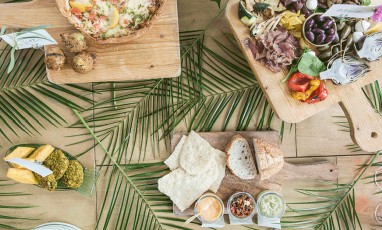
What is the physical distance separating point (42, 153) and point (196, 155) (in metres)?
0.96

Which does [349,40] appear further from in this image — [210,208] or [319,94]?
[210,208]

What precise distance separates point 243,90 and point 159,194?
2.86 feet

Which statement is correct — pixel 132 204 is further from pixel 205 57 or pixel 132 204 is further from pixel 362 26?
pixel 362 26

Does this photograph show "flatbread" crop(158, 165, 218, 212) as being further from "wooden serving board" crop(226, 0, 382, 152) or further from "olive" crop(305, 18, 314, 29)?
"olive" crop(305, 18, 314, 29)

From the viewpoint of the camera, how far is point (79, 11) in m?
2.80

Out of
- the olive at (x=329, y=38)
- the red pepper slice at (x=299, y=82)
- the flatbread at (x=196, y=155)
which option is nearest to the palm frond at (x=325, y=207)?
the flatbread at (x=196, y=155)

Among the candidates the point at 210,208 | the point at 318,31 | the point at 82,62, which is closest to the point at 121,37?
the point at 82,62

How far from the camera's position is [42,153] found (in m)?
3.10

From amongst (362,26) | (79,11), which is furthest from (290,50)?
(79,11)

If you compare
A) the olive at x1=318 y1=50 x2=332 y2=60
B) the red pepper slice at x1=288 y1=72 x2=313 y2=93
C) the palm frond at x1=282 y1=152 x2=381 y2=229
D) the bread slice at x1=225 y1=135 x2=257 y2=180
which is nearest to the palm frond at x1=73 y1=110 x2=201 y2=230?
the bread slice at x1=225 y1=135 x2=257 y2=180

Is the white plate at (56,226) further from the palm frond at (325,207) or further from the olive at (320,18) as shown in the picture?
the olive at (320,18)

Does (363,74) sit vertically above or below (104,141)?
above

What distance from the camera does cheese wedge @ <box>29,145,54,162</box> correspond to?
3086 millimetres

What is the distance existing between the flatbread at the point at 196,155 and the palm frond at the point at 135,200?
177 millimetres
